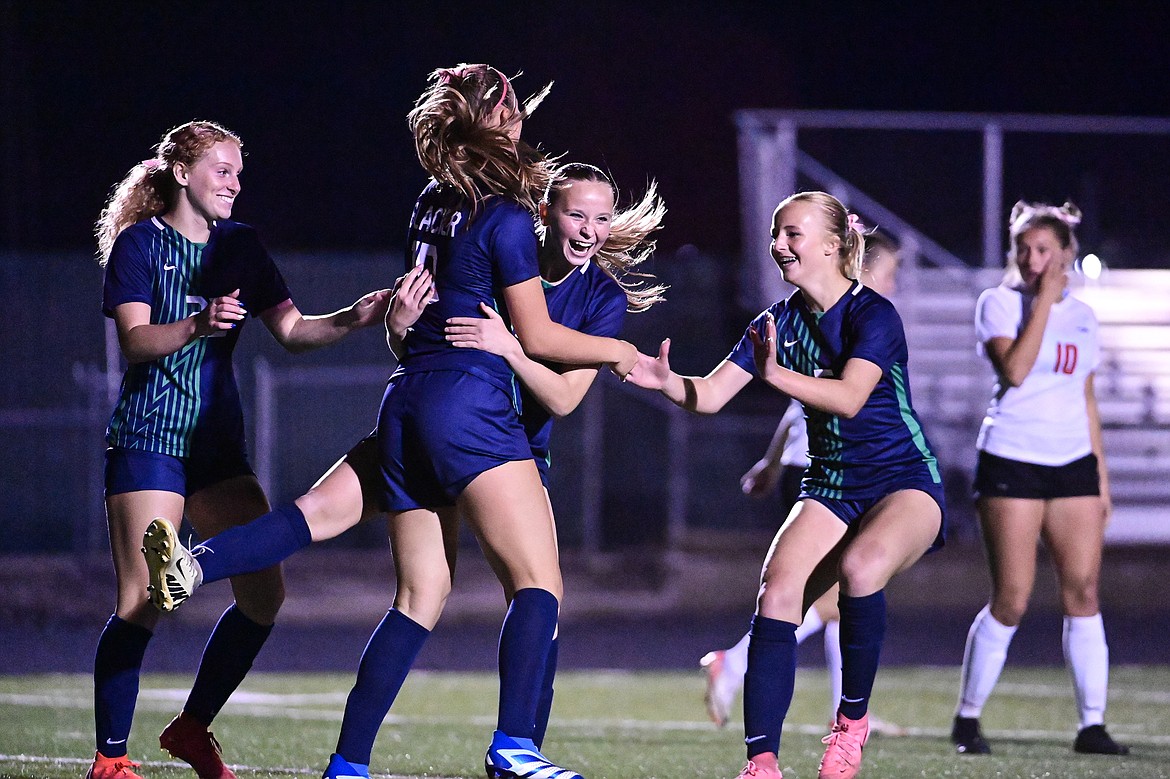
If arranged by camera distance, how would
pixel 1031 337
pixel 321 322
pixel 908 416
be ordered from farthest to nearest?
pixel 1031 337
pixel 908 416
pixel 321 322

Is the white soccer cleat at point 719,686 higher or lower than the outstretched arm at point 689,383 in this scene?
lower

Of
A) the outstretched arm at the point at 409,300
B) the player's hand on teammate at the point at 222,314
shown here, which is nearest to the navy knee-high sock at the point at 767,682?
the outstretched arm at the point at 409,300

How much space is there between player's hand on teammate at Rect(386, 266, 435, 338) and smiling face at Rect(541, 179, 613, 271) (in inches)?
17.5

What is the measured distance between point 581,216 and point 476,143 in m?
0.38

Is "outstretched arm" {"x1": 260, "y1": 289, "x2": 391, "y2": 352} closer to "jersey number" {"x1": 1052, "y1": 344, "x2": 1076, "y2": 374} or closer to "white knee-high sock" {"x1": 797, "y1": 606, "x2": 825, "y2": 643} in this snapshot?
"white knee-high sock" {"x1": 797, "y1": 606, "x2": 825, "y2": 643}

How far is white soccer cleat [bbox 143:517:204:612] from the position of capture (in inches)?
153

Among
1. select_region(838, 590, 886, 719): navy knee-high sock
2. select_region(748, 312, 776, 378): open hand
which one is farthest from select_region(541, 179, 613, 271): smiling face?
select_region(838, 590, 886, 719): navy knee-high sock

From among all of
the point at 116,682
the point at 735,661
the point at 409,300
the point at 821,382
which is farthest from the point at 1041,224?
the point at 116,682

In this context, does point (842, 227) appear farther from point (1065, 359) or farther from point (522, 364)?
point (1065, 359)

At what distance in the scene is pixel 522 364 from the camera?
4.13 metres

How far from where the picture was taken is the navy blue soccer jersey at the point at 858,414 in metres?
4.61

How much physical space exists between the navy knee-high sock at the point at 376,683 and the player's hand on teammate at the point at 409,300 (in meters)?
0.79

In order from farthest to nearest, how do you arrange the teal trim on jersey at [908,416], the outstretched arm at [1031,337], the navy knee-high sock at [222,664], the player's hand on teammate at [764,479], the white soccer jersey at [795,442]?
the white soccer jersey at [795,442], the player's hand on teammate at [764,479], the outstretched arm at [1031,337], the teal trim on jersey at [908,416], the navy knee-high sock at [222,664]

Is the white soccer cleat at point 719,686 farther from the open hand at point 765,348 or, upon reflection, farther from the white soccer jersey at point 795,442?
the open hand at point 765,348
